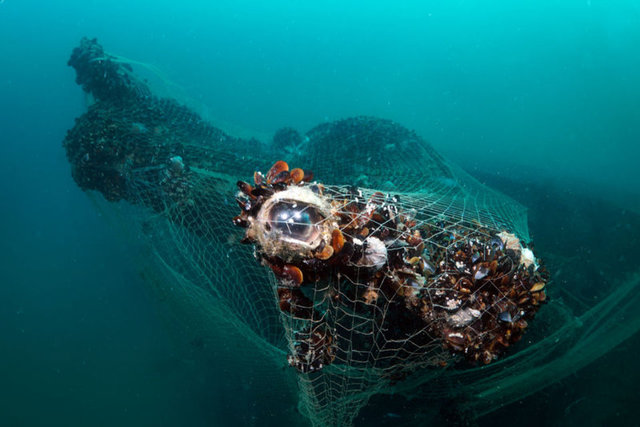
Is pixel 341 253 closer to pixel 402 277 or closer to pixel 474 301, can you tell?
pixel 402 277

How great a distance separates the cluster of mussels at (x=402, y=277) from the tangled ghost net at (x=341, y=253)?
0.01m

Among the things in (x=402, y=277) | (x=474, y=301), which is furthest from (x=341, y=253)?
(x=474, y=301)

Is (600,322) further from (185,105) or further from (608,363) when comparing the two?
(185,105)

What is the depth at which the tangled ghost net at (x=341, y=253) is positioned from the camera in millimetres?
Result: 2348

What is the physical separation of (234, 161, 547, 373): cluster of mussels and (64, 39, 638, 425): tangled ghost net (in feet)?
0.04

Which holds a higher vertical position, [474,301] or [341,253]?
[341,253]

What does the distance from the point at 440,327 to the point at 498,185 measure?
12695mm

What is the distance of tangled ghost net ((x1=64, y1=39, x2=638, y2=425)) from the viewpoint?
2.35m

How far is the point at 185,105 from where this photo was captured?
8.41 metres

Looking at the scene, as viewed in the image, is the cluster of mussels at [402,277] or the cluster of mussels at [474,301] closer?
the cluster of mussels at [402,277]

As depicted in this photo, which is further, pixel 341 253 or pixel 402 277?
pixel 402 277

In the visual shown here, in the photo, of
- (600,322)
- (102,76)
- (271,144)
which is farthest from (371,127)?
(102,76)

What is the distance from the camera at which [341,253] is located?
7.22ft

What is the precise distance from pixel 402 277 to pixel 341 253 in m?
0.69
